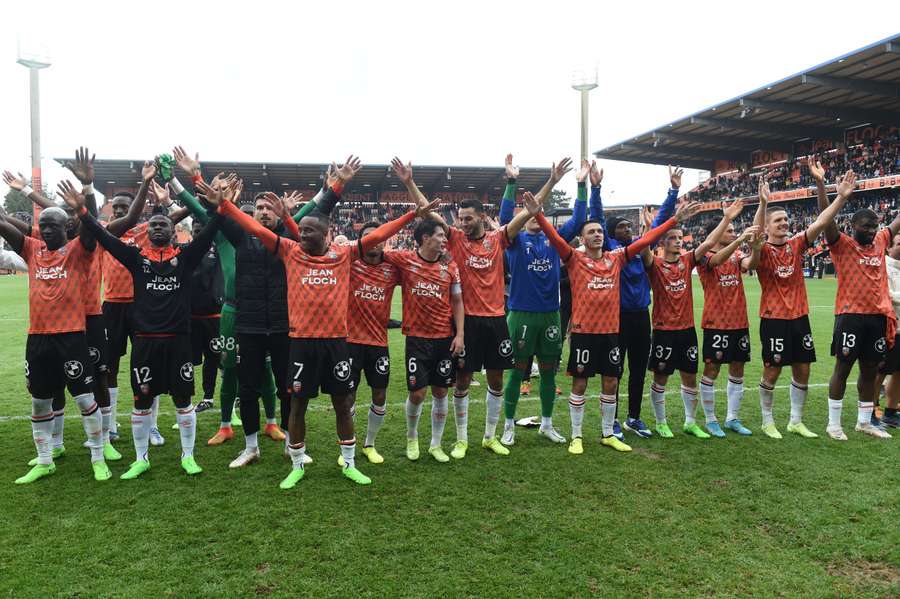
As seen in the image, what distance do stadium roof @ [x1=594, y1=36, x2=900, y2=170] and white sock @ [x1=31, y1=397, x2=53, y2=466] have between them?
1172 inches

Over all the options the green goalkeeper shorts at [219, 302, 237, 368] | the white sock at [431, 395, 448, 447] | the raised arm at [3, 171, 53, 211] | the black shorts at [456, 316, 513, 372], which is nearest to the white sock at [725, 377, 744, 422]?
the black shorts at [456, 316, 513, 372]

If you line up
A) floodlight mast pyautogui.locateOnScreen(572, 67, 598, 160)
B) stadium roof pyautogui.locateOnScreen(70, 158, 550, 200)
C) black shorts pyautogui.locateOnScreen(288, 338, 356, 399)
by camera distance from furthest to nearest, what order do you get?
stadium roof pyautogui.locateOnScreen(70, 158, 550, 200) < floodlight mast pyautogui.locateOnScreen(572, 67, 598, 160) < black shorts pyautogui.locateOnScreen(288, 338, 356, 399)

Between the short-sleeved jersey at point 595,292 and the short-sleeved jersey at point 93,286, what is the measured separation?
14.0 ft

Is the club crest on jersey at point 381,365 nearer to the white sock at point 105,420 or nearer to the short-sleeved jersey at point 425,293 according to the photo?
the short-sleeved jersey at point 425,293

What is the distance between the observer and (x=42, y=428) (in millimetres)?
4977

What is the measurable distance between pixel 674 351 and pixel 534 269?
1.64 m

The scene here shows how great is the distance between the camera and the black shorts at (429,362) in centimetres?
527

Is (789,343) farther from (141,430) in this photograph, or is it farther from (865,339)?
(141,430)

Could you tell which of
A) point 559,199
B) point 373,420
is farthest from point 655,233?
point 559,199

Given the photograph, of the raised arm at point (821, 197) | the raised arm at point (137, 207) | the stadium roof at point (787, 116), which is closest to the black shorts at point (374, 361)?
the raised arm at point (137, 207)

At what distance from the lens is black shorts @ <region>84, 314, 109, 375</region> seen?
5395mm

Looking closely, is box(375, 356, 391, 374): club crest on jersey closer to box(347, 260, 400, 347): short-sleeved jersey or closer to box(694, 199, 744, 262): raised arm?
box(347, 260, 400, 347): short-sleeved jersey

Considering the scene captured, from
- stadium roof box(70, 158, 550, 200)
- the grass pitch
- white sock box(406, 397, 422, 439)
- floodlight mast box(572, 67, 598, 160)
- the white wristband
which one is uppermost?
floodlight mast box(572, 67, 598, 160)

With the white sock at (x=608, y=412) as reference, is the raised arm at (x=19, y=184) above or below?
above
